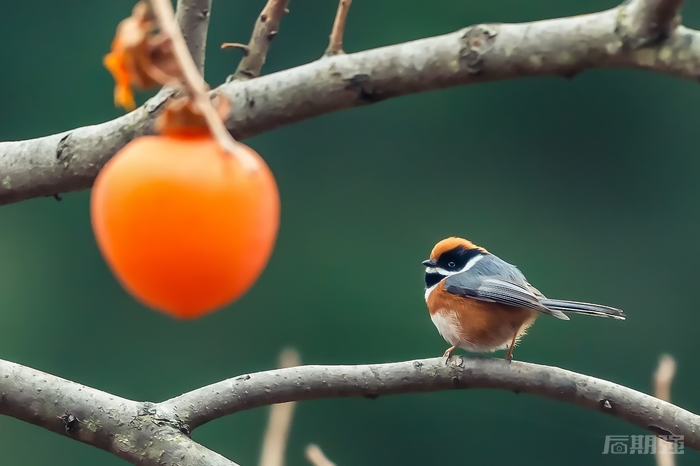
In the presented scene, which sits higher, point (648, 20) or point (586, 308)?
→ point (586, 308)

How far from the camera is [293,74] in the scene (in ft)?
1.62

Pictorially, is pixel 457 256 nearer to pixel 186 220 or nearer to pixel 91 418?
pixel 91 418

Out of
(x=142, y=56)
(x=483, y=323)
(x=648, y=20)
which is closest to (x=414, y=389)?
(x=483, y=323)

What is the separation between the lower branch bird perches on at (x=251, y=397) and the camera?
750 millimetres

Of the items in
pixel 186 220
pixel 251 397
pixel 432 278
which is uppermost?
pixel 432 278

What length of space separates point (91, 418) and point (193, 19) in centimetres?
43

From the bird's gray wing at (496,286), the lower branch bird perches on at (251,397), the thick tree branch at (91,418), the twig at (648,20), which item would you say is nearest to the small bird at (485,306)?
the bird's gray wing at (496,286)

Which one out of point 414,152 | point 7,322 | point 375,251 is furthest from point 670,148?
point 7,322

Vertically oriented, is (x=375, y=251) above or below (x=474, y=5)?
below

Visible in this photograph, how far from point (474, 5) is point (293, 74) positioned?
1.45 m

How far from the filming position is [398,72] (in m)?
0.46

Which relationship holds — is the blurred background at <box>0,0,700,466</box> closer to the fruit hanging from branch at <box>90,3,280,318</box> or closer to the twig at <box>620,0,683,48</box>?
the twig at <box>620,0,683,48</box>

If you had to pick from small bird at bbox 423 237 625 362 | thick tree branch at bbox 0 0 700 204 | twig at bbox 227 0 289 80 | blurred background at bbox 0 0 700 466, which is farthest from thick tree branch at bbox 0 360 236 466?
blurred background at bbox 0 0 700 466

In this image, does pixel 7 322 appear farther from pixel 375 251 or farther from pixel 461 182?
pixel 461 182
